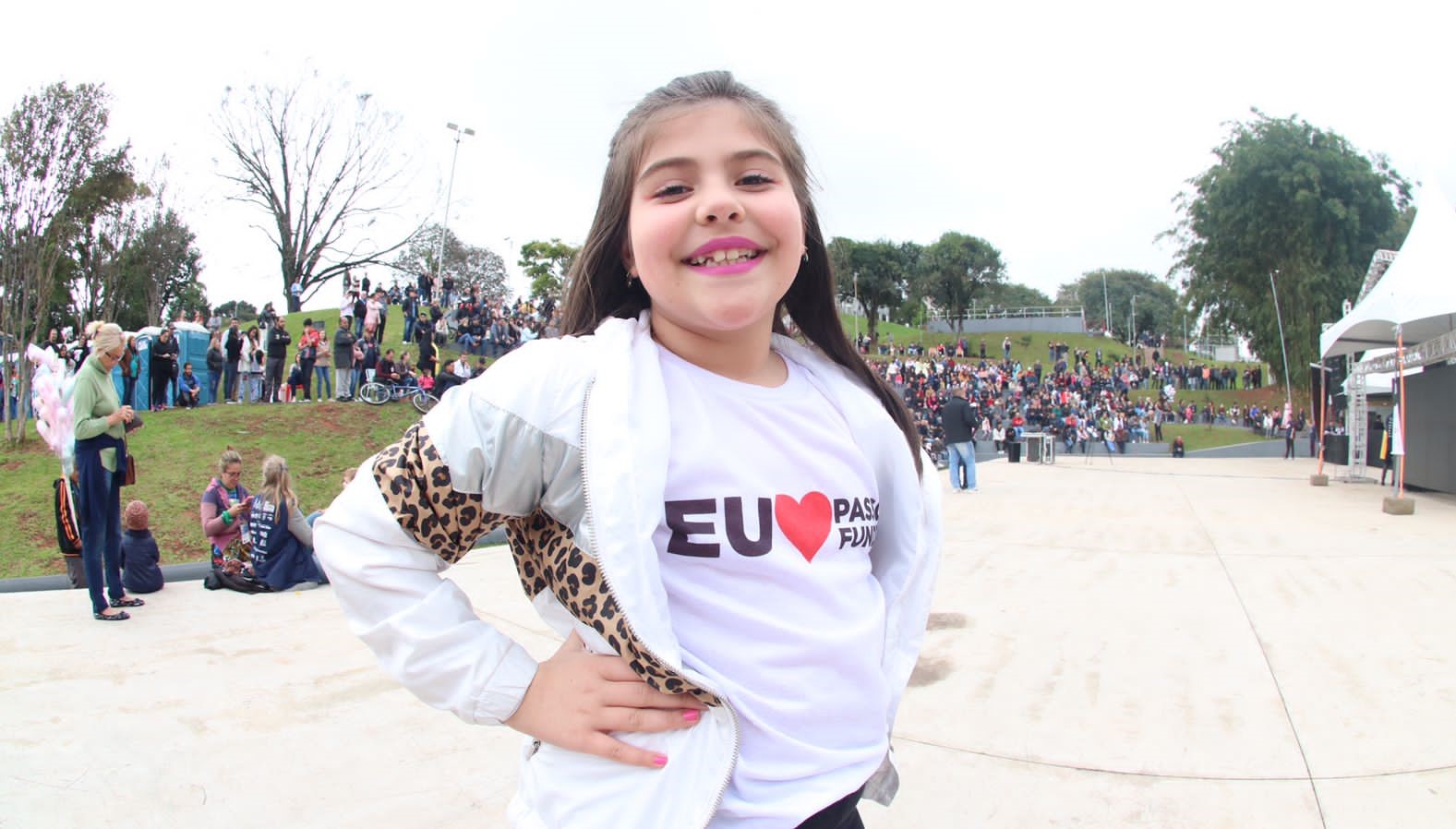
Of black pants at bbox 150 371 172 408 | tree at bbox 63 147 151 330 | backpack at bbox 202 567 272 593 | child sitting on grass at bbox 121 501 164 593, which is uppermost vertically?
tree at bbox 63 147 151 330

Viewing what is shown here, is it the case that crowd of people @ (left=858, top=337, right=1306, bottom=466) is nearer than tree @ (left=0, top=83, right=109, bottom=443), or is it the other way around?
tree @ (left=0, top=83, right=109, bottom=443)

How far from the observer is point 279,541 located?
563 centimetres

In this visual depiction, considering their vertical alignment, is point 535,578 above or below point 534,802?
above

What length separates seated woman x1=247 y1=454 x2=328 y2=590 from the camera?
5.58 meters

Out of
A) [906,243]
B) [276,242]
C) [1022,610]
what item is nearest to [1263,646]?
[1022,610]

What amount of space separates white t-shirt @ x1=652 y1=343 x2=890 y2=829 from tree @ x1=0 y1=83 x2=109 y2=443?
1386 centimetres

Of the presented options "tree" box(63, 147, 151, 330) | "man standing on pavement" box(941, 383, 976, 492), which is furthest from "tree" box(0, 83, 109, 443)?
"man standing on pavement" box(941, 383, 976, 492)

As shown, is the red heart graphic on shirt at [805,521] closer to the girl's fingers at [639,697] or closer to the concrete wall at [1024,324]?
the girl's fingers at [639,697]

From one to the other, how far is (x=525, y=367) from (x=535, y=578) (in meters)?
0.32

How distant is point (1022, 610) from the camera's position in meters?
4.70

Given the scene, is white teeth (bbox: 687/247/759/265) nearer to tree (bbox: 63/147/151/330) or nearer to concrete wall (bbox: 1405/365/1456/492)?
concrete wall (bbox: 1405/365/1456/492)

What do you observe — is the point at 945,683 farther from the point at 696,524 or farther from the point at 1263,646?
the point at 696,524

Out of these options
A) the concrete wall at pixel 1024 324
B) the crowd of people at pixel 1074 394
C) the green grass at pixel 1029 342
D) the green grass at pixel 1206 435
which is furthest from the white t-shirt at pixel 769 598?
the concrete wall at pixel 1024 324

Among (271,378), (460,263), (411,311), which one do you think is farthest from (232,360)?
(460,263)
